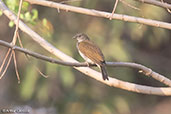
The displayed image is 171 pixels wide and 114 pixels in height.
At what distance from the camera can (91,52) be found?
4762 mm

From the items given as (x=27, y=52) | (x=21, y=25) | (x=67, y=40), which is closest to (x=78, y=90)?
(x=67, y=40)

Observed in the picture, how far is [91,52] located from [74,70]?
2745 millimetres

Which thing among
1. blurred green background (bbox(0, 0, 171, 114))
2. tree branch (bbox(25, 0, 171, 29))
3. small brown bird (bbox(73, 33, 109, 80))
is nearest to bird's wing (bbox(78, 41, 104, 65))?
small brown bird (bbox(73, 33, 109, 80))

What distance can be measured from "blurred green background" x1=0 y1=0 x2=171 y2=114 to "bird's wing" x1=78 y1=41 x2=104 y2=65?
154cm

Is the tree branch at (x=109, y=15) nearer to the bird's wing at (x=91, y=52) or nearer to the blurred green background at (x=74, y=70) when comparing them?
the bird's wing at (x=91, y=52)

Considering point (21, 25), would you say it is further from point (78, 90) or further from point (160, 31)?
point (160, 31)

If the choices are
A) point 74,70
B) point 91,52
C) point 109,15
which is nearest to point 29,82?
point 74,70

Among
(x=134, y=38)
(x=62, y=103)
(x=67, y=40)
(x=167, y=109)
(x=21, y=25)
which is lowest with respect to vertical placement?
(x=167, y=109)

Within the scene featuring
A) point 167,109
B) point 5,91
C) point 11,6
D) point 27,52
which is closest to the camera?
point 27,52

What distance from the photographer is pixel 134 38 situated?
8289 mm

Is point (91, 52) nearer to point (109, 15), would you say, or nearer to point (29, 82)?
point (109, 15)

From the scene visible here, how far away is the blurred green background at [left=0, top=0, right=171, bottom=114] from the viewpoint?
22.7 ft

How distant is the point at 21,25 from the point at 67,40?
2.83m

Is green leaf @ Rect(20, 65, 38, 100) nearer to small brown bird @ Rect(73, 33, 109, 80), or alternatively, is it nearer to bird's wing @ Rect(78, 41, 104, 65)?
small brown bird @ Rect(73, 33, 109, 80)
